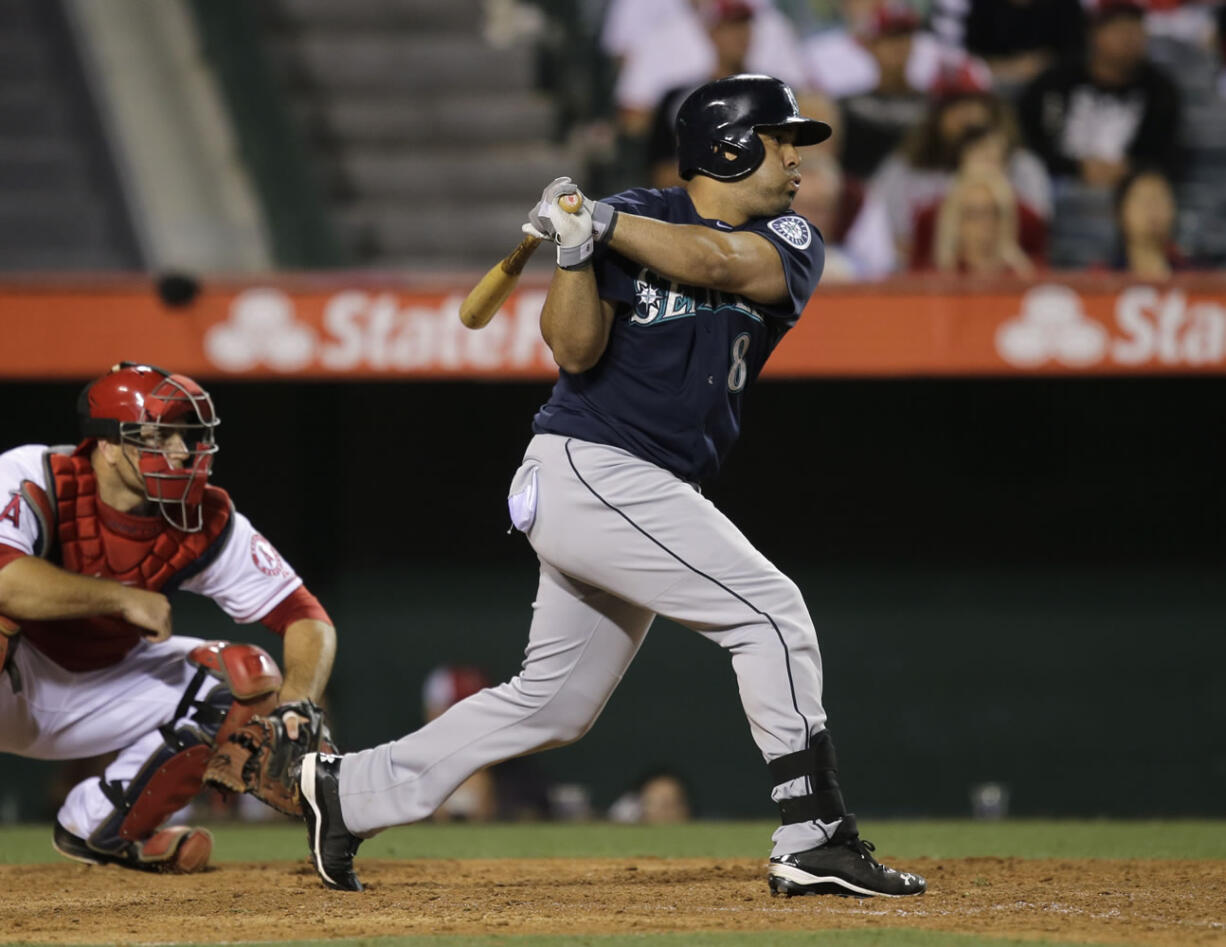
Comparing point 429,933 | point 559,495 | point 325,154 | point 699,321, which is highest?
point 325,154

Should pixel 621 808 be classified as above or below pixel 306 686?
below

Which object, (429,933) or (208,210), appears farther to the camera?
(208,210)

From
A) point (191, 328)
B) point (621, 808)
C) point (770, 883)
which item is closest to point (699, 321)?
point (770, 883)

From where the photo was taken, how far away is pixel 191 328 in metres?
6.02

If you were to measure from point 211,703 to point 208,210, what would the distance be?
411 cm

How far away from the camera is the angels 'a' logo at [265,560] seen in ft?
13.2

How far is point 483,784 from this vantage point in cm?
650

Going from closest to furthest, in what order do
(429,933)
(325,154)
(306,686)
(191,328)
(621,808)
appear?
(429,933) < (306,686) < (191,328) < (621,808) < (325,154)

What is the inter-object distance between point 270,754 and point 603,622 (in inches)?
33.3

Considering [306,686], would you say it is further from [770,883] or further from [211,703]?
[770,883]

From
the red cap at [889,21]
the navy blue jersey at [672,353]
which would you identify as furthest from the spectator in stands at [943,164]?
the navy blue jersey at [672,353]

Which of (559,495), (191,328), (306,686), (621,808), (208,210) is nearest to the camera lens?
(559,495)

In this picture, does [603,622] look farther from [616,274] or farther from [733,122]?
[733,122]

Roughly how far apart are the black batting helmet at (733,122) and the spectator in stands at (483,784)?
3.37 meters
